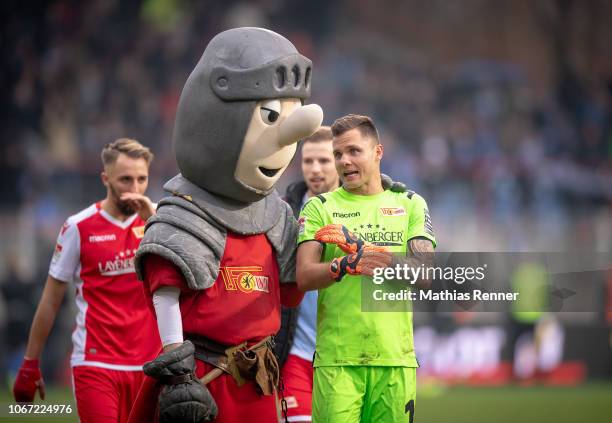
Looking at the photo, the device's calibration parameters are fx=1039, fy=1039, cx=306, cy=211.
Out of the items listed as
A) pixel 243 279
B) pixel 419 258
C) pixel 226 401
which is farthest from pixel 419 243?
pixel 226 401

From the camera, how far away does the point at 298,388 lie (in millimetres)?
6395

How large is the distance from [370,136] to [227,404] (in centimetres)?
155

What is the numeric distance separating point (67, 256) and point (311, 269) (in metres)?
2.30

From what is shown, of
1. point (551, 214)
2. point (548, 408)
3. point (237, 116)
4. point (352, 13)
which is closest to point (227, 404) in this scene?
point (237, 116)

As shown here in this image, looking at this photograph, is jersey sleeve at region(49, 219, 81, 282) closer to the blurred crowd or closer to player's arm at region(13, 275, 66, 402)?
player's arm at region(13, 275, 66, 402)

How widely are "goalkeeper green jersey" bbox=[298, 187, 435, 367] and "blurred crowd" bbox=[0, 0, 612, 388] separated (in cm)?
1135

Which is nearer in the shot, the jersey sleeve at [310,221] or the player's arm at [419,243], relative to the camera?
the player's arm at [419,243]

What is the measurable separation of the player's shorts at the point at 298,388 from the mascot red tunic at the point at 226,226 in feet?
3.70

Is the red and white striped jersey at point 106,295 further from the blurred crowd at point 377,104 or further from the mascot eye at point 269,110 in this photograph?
the blurred crowd at point 377,104

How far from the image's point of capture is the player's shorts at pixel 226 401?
499 centimetres

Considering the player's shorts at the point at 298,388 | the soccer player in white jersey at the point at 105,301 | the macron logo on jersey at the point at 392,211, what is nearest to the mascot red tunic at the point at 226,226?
the macron logo on jersey at the point at 392,211

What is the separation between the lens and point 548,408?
41.7 feet

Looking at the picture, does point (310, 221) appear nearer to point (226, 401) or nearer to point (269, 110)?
point (269, 110)

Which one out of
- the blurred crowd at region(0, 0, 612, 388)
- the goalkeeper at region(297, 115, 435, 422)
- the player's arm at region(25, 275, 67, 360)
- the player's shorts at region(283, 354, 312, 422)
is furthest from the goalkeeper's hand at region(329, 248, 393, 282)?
the blurred crowd at region(0, 0, 612, 388)
